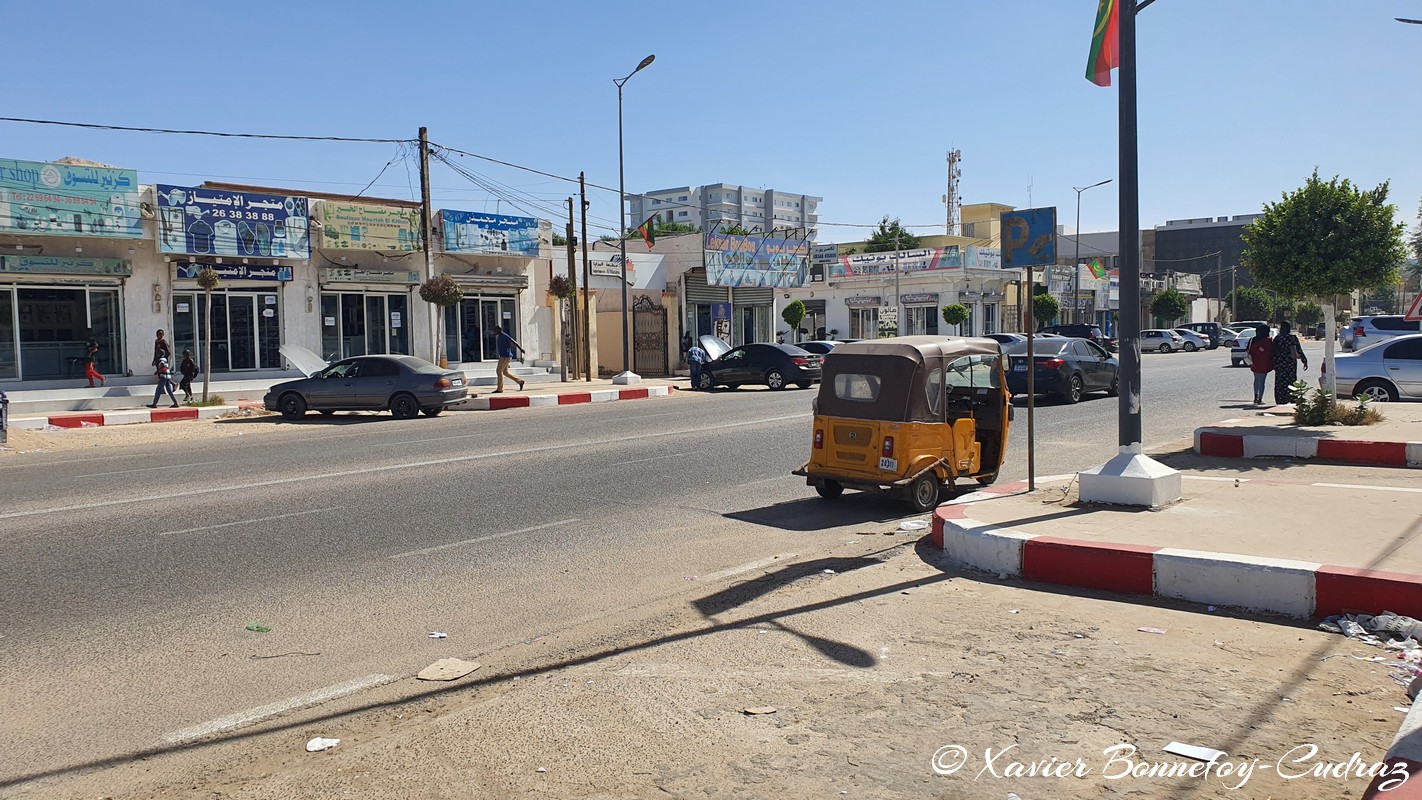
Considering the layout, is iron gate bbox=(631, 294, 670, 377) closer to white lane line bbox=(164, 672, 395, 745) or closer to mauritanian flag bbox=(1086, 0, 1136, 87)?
mauritanian flag bbox=(1086, 0, 1136, 87)

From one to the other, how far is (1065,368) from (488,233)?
18832 millimetres

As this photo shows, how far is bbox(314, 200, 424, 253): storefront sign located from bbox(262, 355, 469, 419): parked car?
8287mm

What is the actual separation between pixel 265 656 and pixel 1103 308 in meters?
75.1

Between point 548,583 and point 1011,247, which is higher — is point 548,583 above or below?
below

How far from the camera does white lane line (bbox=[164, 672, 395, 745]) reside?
457 cm

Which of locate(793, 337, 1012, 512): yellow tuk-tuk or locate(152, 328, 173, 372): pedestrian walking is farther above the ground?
locate(152, 328, 173, 372): pedestrian walking

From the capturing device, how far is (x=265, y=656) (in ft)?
18.5

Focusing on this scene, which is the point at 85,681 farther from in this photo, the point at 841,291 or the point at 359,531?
the point at 841,291

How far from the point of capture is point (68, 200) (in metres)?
24.1

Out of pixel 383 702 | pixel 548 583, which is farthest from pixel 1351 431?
pixel 383 702

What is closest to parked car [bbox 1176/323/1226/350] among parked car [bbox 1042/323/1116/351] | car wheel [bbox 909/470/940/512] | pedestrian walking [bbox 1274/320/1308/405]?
parked car [bbox 1042/323/1116/351]

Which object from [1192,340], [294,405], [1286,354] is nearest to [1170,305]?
[1192,340]

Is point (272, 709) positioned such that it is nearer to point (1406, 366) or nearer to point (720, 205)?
point (1406, 366)

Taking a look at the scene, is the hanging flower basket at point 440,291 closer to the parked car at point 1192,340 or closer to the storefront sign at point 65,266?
the storefront sign at point 65,266
